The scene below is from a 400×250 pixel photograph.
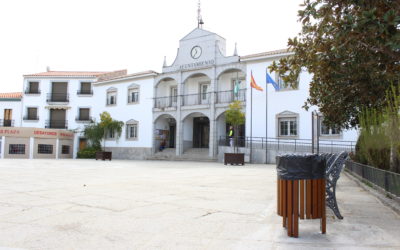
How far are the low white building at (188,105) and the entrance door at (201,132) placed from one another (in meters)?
0.08

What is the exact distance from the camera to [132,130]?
2880cm

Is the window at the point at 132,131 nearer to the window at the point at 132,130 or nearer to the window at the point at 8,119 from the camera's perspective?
the window at the point at 132,130

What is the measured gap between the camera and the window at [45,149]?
2977cm

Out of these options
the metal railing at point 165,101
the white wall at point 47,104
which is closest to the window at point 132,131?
the metal railing at point 165,101

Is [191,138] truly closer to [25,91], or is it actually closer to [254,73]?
[254,73]

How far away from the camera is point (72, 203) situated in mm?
5180

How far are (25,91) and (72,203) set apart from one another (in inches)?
1238

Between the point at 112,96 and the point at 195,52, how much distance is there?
31.5ft

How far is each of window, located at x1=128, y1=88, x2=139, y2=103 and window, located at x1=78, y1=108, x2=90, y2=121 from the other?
515cm

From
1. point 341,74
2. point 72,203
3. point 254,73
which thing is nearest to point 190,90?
point 254,73

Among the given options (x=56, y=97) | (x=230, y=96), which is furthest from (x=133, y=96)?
(x=230, y=96)

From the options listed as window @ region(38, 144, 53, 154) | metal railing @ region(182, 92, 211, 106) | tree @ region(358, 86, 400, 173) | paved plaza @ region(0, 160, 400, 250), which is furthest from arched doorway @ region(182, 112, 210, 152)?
paved plaza @ region(0, 160, 400, 250)

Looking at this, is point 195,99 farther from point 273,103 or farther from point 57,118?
point 57,118

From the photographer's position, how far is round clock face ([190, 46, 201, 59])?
24967 millimetres
